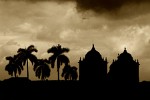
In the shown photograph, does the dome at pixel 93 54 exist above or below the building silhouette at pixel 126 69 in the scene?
above

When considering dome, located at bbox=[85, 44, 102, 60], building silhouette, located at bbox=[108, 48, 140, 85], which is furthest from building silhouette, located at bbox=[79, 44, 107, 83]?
building silhouette, located at bbox=[108, 48, 140, 85]

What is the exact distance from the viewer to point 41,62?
255 feet

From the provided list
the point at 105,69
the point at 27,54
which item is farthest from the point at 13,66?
the point at 105,69

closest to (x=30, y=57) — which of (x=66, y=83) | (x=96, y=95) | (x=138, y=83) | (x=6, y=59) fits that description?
(x=6, y=59)

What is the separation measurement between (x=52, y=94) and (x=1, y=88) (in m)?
8.53

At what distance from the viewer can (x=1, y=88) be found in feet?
228

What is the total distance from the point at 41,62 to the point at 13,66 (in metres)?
5.99

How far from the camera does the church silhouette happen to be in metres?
74.1

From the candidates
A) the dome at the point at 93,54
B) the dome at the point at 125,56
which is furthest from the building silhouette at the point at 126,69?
the dome at the point at 93,54

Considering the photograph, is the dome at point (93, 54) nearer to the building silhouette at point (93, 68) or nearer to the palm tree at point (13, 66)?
the building silhouette at point (93, 68)

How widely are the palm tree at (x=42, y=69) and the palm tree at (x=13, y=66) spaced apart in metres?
3.30

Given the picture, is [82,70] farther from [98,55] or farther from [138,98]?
[138,98]

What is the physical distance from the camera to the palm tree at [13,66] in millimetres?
79525

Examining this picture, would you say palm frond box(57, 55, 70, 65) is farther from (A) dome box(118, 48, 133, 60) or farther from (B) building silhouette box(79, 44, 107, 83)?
(A) dome box(118, 48, 133, 60)
